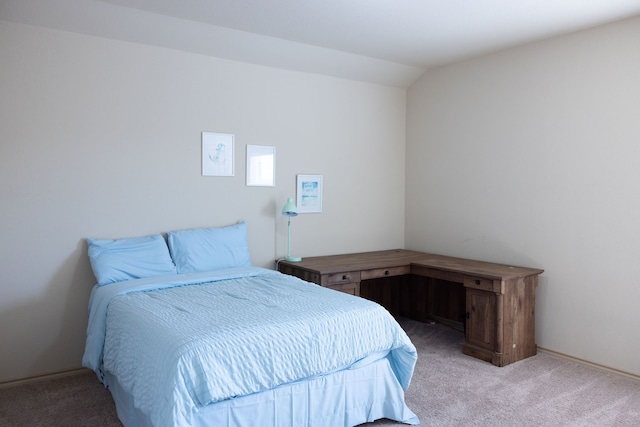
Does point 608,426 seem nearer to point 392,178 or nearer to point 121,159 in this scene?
point 392,178

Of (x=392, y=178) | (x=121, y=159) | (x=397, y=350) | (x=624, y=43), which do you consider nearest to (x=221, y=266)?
(x=121, y=159)

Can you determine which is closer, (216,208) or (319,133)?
(216,208)

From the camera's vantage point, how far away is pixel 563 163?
3758mm

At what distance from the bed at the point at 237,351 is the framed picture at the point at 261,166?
1.13 metres

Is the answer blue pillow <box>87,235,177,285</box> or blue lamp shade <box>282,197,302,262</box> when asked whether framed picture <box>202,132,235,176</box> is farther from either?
blue pillow <box>87,235,177,285</box>

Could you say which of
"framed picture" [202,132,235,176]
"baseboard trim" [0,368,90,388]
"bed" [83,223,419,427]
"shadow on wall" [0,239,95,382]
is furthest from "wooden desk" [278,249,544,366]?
"baseboard trim" [0,368,90,388]

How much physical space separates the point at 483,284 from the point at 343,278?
1107mm

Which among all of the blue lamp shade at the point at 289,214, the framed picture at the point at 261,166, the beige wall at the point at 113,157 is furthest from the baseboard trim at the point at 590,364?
the framed picture at the point at 261,166

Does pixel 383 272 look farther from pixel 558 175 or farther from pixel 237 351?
pixel 237 351

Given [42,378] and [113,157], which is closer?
[42,378]

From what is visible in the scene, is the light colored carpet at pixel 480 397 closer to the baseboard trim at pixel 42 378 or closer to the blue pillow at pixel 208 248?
the baseboard trim at pixel 42 378

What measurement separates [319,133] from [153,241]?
191 cm

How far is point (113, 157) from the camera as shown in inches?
138

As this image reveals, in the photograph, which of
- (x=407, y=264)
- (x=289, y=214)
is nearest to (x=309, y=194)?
(x=289, y=214)
